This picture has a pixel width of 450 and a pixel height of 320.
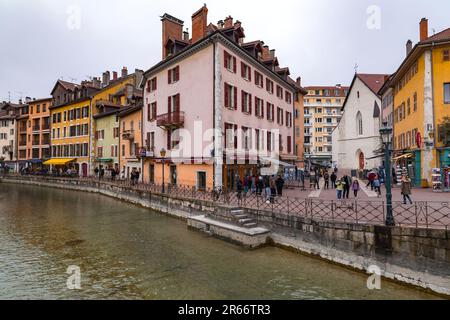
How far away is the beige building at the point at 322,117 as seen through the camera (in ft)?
234

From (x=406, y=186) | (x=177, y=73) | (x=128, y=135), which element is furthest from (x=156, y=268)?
(x=128, y=135)

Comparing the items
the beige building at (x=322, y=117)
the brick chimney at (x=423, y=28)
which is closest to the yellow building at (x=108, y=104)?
the brick chimney at (x=423, y=28)

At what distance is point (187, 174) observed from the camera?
2220cm

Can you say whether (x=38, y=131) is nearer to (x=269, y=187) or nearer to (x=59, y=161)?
(x=59, y=161)

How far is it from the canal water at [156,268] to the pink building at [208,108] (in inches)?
302

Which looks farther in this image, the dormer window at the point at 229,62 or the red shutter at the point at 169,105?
the red shutter at the point at 169,105

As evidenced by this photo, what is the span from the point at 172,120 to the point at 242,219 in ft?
41.8

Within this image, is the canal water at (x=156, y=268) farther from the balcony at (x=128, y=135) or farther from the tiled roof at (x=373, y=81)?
the tiled roof at (x=373, y=81)

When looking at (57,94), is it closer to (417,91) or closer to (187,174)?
(187,174)

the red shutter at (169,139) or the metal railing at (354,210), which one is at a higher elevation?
the red shutter at (169,139)

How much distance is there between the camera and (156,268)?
29.9 ft

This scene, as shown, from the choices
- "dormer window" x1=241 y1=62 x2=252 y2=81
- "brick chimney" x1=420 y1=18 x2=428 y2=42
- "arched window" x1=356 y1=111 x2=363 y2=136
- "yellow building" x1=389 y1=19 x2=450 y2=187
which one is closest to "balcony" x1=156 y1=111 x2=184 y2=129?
"dormer window" x1=241 y1=62 x2=252 y2=81
